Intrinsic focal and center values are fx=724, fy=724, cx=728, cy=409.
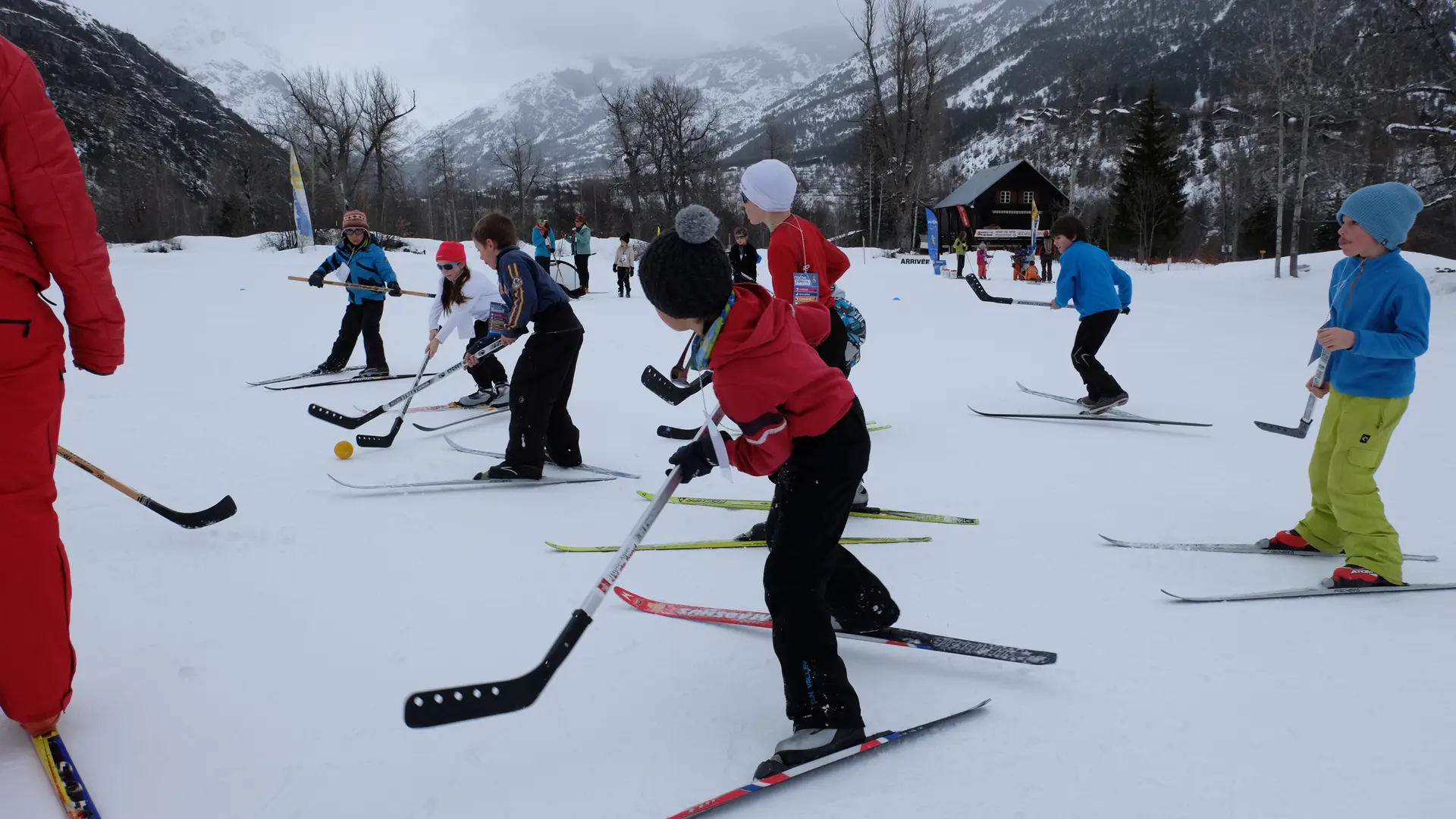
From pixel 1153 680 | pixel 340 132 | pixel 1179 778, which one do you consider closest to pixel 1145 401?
pixel 1153 680

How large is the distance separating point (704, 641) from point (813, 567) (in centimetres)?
83

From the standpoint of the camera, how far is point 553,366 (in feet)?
15.8

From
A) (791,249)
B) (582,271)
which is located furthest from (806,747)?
(582,271)

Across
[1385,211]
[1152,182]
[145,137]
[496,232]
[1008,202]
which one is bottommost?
[1385,211]

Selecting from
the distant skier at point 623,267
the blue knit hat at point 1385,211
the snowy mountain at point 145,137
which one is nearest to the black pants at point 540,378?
the blue knit hat at point 1385,211

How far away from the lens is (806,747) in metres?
2.14

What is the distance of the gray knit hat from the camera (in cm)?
218

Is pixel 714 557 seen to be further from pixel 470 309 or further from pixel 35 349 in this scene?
pixel 470 309

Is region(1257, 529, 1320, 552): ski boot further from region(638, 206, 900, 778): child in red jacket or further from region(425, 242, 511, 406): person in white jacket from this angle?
region(425, 242, 511, 406): person in white jacket

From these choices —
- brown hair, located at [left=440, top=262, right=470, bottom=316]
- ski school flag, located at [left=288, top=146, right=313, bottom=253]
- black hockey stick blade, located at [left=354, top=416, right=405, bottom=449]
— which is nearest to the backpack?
black hockey stick blade, located at [left=354, top=416, right=405, bottom=449]

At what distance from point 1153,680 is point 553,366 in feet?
12.1

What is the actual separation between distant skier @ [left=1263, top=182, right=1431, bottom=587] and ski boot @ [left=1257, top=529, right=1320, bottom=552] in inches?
10.8

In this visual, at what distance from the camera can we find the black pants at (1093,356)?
657cm

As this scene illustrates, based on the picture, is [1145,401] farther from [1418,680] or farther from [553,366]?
[553,366]
